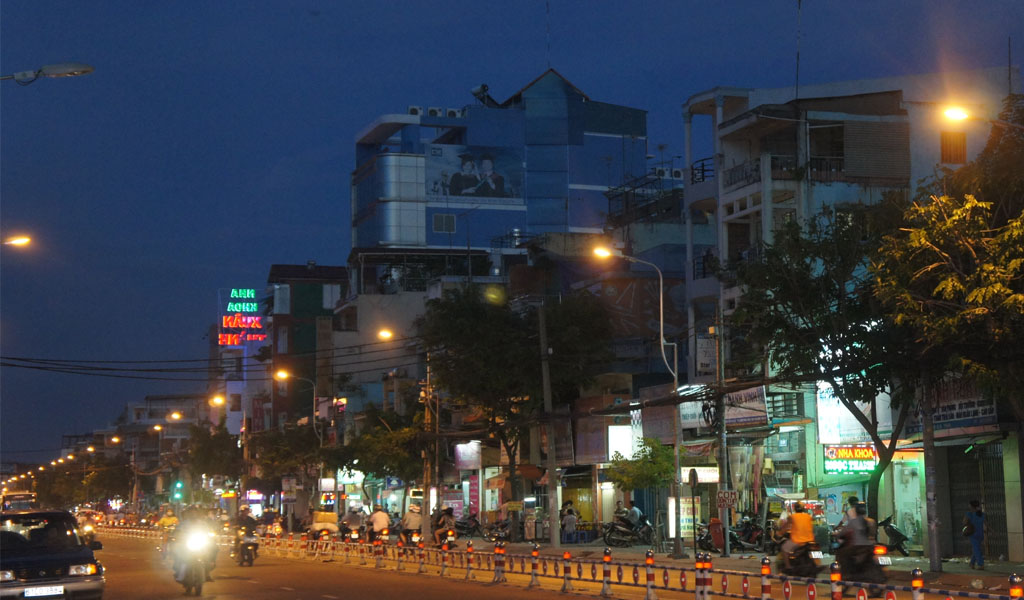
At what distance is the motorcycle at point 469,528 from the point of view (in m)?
60.2

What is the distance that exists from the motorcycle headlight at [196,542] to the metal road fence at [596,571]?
6.23 m

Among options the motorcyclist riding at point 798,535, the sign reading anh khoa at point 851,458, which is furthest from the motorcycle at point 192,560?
the sign reading anh khoa at point 851,458

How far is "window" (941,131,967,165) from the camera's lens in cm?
4703

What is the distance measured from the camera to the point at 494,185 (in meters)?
110

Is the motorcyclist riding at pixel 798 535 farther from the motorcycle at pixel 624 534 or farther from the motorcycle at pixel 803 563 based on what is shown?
the motorcycle at pixel 624 534

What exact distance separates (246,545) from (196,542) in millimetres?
11077

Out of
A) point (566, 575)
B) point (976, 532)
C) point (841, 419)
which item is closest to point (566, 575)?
point (566, 575)

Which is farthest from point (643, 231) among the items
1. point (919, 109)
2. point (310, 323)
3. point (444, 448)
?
point (310, 323)

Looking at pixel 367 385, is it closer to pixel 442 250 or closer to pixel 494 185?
pixel 442 250

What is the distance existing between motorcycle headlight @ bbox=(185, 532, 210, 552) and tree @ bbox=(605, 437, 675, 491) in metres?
18.9

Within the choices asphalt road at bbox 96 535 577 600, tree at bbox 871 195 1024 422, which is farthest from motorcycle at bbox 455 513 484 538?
tree at bbox 871 195 1024 422

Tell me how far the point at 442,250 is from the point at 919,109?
168 feet

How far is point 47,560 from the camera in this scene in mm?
19562

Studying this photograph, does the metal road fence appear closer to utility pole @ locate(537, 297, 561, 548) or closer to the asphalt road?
the asphalt road
